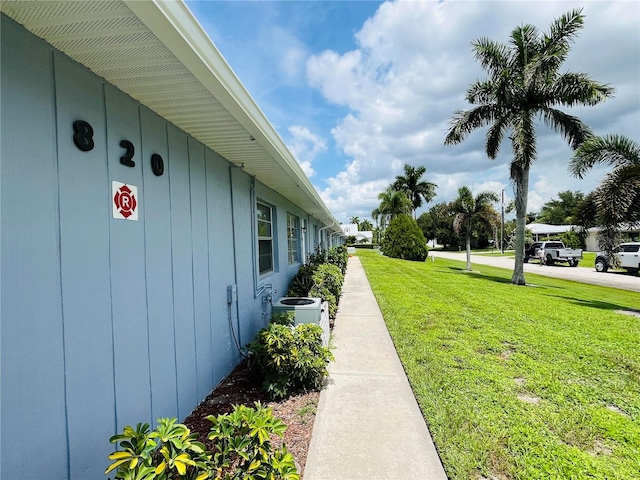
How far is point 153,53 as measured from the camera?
1747 mm

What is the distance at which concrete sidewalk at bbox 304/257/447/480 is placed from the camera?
94.9 inches

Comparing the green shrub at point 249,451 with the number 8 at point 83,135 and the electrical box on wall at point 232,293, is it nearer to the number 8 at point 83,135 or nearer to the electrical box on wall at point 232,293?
the number 8 at point 83,135

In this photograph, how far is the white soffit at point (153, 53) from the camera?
1412mm

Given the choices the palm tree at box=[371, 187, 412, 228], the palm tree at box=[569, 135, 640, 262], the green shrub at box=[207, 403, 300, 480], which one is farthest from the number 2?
the palm tree at box=[371, 187, 412, 228]

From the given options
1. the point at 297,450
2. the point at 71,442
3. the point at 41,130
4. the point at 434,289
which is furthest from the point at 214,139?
the point at 434,289

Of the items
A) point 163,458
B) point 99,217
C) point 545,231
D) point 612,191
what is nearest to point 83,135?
point 99,217

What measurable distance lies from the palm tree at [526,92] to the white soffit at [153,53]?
1299cm

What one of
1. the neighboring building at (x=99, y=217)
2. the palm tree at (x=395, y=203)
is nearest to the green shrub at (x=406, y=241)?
the palm tree at (x=395, y=203)

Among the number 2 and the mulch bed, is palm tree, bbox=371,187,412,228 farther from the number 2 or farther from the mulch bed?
the number 2

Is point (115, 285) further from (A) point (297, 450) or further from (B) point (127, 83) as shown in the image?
(A) point (297, 450)

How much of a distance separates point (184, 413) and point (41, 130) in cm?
263

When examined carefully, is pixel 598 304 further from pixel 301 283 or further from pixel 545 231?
pixel 545 231

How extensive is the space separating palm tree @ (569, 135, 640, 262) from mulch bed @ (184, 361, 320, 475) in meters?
9.05

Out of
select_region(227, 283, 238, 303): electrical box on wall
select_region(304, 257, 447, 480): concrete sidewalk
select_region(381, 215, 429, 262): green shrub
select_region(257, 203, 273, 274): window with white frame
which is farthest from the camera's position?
select_region(381, 215, 429, 262): green shrub
